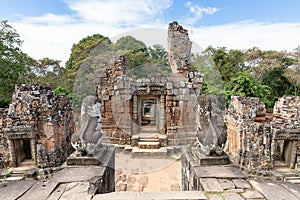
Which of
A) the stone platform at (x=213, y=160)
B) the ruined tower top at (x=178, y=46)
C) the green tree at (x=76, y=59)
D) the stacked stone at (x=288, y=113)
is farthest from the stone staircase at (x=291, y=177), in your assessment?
the green tree at (x=76, y=59)

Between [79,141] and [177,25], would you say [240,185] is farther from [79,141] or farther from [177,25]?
[177,25]

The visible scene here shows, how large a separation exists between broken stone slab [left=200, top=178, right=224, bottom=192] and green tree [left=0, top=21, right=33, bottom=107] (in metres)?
13.2

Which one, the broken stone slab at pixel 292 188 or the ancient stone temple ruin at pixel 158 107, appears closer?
the broken stone slab at pixel 292 188

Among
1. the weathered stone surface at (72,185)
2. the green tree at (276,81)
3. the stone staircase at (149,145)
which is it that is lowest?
the stone staircase at (149,145)

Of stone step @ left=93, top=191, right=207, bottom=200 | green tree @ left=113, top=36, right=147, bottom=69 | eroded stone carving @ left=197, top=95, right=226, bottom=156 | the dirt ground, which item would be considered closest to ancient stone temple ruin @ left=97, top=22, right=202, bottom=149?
the dirt ground

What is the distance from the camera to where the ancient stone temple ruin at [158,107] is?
9.88 metres

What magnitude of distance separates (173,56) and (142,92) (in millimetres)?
2801

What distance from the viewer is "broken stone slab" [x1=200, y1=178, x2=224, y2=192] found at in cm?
325

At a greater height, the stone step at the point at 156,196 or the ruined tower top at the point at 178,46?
the ruined tower top at the point at 178,46

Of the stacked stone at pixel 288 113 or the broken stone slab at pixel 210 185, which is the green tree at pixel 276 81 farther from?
the broken stone slab at pixel 210 185

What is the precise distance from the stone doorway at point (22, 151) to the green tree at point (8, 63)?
386 inches

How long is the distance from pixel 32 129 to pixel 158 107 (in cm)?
694

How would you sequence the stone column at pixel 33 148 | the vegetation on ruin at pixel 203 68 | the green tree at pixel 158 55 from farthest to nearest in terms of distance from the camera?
the green tree at pixel 158 55
the vegetation on ruin at pixel 203 68
the stone column at pixel 33 148

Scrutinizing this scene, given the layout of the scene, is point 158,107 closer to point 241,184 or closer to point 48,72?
point 241,184
